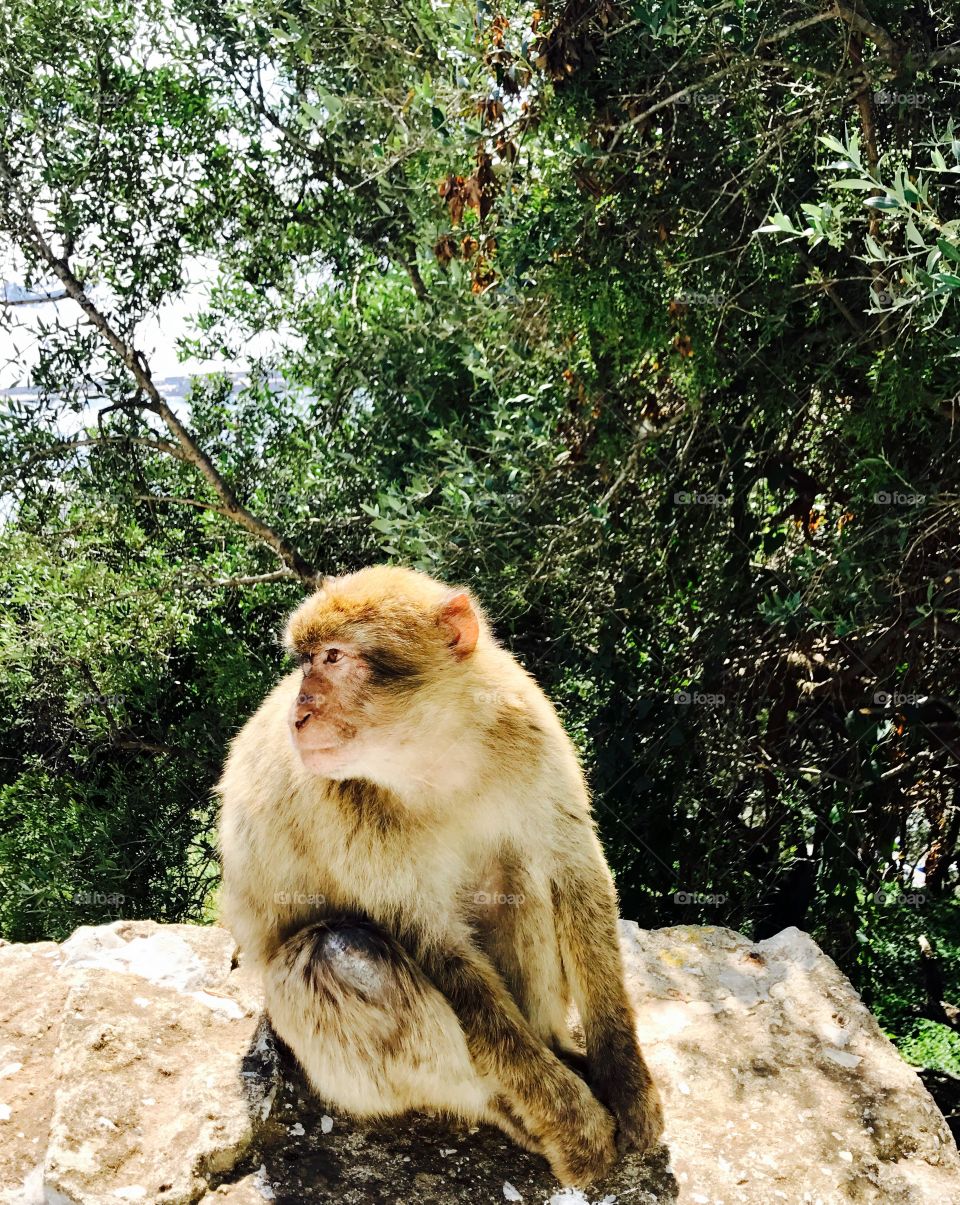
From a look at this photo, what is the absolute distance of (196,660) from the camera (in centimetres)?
660

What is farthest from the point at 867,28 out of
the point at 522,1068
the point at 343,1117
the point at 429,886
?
the point at 343,1117

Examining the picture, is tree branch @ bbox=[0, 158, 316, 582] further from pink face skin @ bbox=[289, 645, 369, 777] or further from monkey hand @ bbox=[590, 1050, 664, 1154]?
monkey hand @ bbox=[590, 1050, 664, 1154]

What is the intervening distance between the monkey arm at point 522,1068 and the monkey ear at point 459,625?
25.3 inches

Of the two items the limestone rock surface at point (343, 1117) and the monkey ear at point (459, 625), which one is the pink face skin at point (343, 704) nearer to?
the monkey ear at point (459, 625)

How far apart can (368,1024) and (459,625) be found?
2.79ft

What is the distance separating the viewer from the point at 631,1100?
2.61 metres

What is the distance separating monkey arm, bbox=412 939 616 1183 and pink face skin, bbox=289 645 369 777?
482mm

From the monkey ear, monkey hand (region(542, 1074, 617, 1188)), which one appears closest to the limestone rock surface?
monkey hand (region(542, 1074, 617, 1188))

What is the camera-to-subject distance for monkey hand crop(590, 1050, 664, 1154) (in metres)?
2.59

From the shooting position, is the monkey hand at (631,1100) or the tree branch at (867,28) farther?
the tree branch at (867,28)

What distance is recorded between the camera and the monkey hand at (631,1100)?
2.59 meters

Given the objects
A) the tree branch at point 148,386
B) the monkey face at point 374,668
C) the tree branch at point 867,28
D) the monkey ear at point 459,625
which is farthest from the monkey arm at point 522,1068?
the tree branch at point 148,386

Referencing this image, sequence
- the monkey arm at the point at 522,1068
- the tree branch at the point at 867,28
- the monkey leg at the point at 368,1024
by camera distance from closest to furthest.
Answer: the monkey leg at the point at 368,1024 → the monkey arm at the point at 522,1068 → the tree branch at the point at 867,28

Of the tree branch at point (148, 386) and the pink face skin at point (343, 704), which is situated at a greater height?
the tree branch at point (148, 386)
